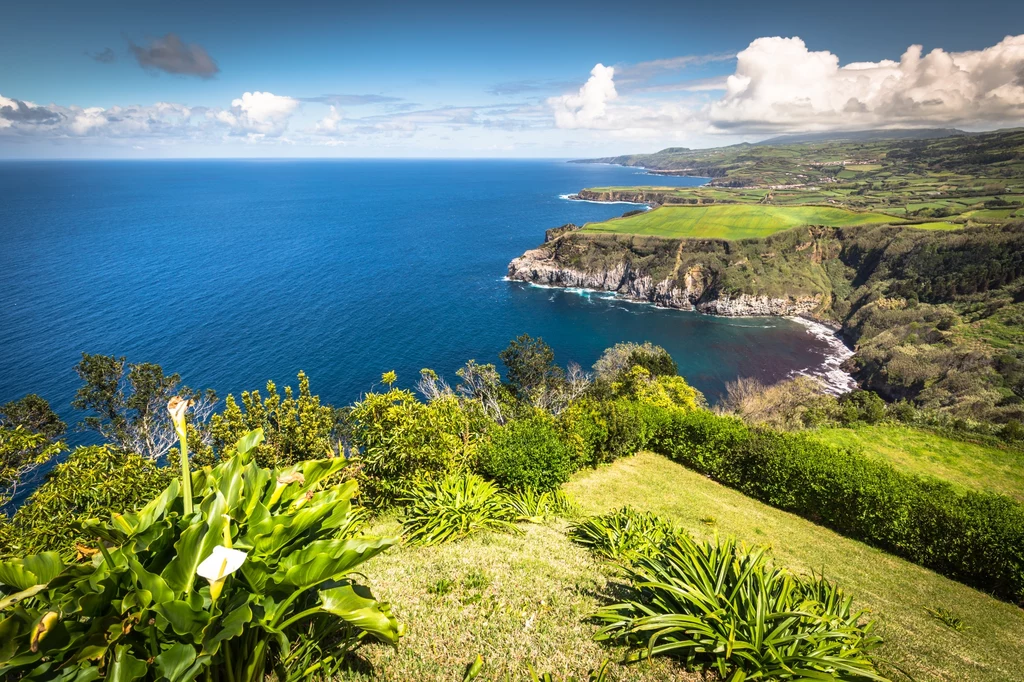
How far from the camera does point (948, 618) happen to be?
812 cm

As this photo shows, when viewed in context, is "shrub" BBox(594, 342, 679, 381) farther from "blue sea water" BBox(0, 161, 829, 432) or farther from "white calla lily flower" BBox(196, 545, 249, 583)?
"white calla lily flower" BBox(196, 545, 249, 583)

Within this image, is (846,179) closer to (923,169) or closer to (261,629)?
(923,169)

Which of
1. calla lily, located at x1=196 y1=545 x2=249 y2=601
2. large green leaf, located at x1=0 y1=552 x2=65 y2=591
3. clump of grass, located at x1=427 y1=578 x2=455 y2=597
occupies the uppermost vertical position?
calla lily, located at x1=196 y1=545 x2=249 y2=601

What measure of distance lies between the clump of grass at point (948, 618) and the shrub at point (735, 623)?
14.6 ft

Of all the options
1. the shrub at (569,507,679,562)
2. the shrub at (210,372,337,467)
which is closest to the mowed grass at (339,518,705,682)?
the shrub at (569,507,679,562)

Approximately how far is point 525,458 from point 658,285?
75217 mm

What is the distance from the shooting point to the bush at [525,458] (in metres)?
11.5

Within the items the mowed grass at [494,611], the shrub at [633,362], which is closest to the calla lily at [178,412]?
the mowed grass at [494,611]

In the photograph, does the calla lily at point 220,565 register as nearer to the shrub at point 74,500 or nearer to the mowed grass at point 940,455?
the shrub at point 74,500

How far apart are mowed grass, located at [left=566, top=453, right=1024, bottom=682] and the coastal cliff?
68853 mm

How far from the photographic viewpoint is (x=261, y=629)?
361cm

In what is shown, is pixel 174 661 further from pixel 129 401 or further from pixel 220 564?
pixel 129 401

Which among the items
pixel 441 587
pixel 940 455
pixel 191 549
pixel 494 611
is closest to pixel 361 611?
pixel 191 549

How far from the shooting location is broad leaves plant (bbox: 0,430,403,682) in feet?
9.27
